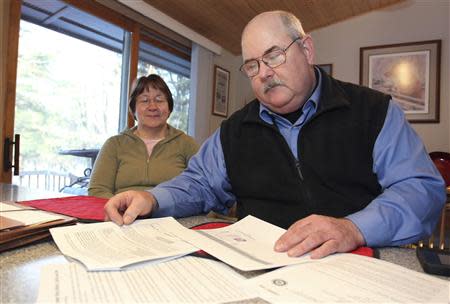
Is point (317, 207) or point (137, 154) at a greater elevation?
point (137, 154)

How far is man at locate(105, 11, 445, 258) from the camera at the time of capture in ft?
2.93

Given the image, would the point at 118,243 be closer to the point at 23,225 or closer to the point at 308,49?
the point at 23,225

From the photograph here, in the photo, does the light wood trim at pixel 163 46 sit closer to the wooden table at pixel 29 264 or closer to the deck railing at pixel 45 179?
the deck railing at pixel 45 179

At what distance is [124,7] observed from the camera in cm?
298

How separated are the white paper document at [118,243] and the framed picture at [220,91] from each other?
3.53 m

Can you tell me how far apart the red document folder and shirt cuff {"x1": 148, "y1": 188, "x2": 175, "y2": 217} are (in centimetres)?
15

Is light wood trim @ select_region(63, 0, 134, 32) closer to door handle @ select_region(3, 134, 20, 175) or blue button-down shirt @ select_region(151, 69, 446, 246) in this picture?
door handle @ select_region(3, 134, 20, 175)

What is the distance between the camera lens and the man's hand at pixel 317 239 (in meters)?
0.65

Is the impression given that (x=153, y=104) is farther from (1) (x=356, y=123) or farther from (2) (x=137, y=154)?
(1) (x=356, y=123)

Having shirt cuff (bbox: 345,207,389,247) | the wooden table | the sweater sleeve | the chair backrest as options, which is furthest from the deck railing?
the chair backrest

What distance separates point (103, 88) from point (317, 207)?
2383 millimetres

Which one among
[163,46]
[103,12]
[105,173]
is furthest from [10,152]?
[163,46]

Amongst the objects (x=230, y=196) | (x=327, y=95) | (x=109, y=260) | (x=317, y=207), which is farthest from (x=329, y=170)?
(x=109, y=260)

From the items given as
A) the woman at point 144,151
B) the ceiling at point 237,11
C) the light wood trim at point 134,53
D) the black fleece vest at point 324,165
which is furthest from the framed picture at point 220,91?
the black fleece vest at point 324,165
